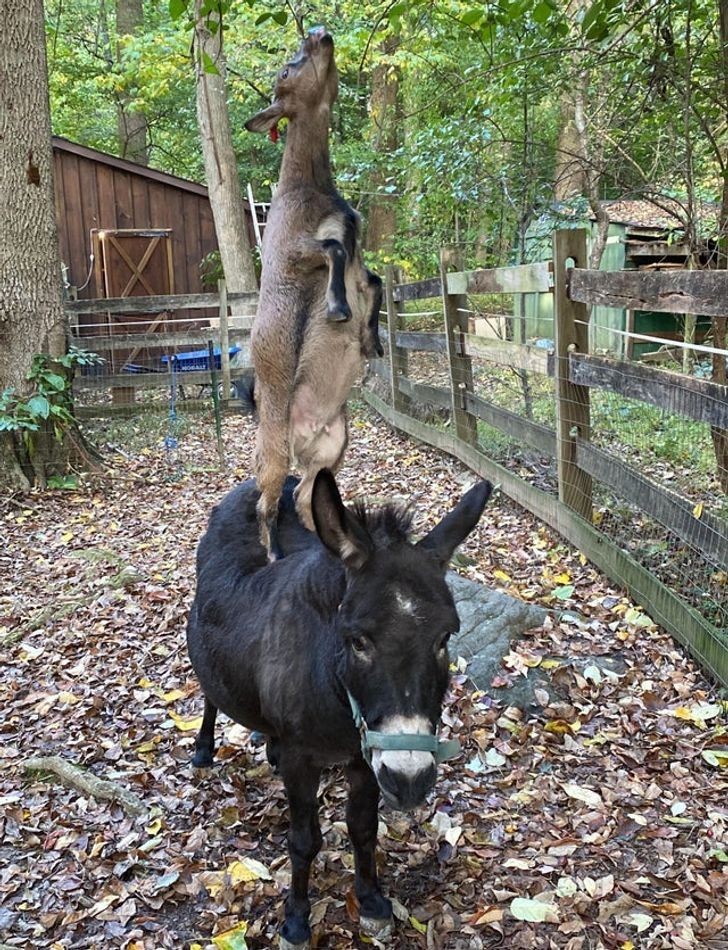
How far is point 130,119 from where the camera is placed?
77.6ft

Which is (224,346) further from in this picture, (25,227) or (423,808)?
(423,808)

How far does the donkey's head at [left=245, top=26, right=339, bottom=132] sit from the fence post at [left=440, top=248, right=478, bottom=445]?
17.3 feet

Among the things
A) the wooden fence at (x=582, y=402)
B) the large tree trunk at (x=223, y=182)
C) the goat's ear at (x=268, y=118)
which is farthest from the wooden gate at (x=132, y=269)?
the goat's ear at (x=268, y=118)

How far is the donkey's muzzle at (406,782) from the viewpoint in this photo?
6.93 feet

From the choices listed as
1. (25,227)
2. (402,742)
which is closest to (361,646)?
(402,742)

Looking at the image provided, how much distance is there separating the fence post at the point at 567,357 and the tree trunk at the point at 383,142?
36.7 ft

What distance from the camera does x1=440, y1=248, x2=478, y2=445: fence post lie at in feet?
27.1

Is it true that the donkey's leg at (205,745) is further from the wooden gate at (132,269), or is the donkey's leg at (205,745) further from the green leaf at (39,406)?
the wooden gate at (132,269)

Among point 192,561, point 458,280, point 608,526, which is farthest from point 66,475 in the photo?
point 608,526

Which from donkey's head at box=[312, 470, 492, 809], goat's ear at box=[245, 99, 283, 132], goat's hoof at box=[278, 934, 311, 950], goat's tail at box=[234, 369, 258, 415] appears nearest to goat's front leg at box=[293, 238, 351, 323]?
goat's ear at box=[245, 99, 283, 132]

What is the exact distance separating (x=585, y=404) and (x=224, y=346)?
773 cm

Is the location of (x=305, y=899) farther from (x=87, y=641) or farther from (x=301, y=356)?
(x=87, y=641)

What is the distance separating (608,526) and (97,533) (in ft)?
14.1

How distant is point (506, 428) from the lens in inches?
282
